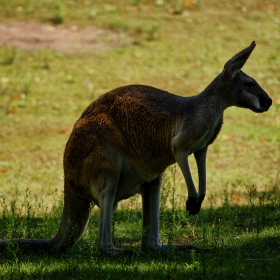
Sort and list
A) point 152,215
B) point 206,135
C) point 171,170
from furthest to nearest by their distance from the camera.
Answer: point 171,170 → point 152,215 → point 206,135

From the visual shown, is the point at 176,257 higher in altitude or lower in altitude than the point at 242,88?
lower

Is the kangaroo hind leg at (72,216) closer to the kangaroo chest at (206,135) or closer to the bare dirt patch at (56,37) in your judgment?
the kangaroo chest at (206,135)

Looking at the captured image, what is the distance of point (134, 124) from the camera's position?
5949 millimetres

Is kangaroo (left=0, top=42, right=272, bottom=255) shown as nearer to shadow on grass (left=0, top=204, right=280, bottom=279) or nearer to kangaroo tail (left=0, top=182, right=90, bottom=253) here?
kangaroo tail (left=0, top=182, right=90, bottom=253)

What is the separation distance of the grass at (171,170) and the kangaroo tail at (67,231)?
4.1 inches

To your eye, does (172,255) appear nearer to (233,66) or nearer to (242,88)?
(242,88)

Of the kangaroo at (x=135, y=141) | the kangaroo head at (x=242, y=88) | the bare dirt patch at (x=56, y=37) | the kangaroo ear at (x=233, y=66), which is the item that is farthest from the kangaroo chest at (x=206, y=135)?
the bare dirt patch at (x=56, y=37)

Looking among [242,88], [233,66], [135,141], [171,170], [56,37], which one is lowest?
[171,170]

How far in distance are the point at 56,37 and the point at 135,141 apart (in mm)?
10454

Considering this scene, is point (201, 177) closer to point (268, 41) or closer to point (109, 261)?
point (109, 261)

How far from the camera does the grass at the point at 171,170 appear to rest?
17.9 ft

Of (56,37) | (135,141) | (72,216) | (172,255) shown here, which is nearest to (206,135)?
(135,141)

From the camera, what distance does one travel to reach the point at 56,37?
627 inches

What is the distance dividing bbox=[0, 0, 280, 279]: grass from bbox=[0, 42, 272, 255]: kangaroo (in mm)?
305
